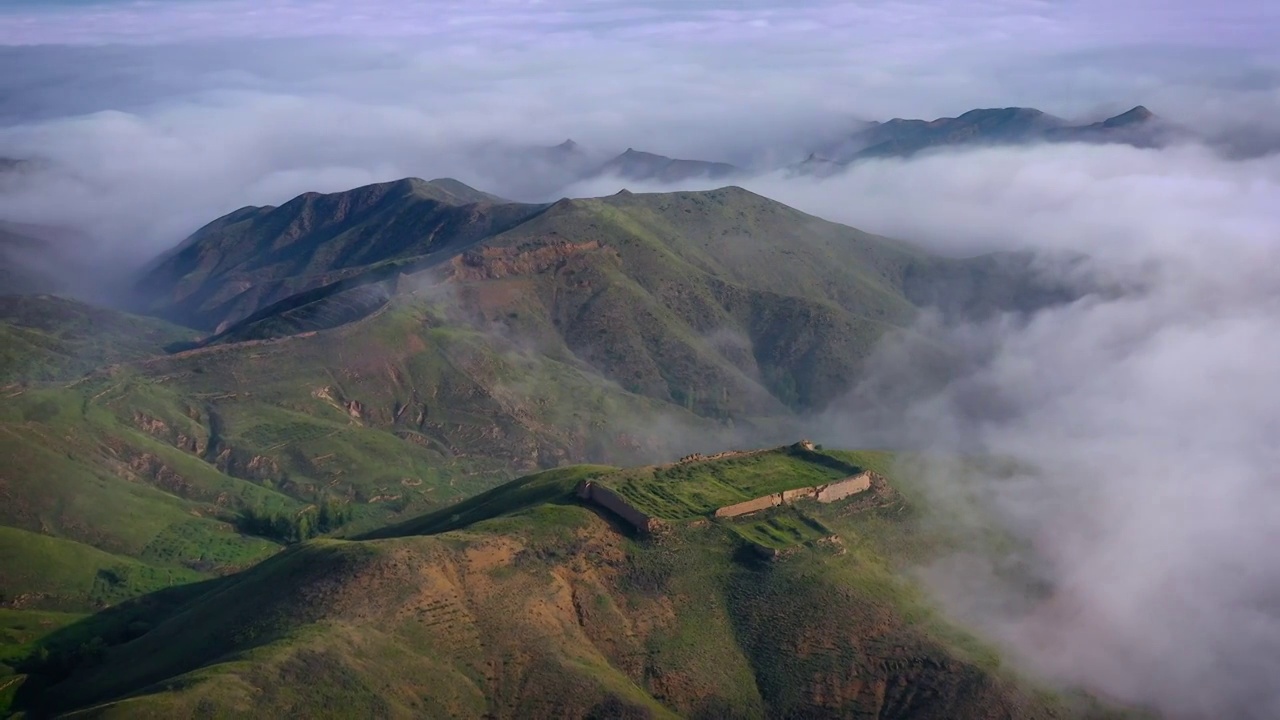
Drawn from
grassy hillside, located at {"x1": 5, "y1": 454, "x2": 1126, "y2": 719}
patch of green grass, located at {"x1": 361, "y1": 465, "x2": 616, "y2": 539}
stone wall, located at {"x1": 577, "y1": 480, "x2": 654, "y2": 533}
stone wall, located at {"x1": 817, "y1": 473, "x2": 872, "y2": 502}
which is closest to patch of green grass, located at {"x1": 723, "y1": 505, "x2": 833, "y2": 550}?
grassy hillside, located at {"x1": 5, "y1": 454, "x2": 1126, "y2": 719}

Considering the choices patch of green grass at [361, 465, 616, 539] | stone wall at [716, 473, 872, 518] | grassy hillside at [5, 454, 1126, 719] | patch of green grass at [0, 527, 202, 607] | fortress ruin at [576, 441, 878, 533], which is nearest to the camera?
grassy hillside at [5, 454, 1126, 719]

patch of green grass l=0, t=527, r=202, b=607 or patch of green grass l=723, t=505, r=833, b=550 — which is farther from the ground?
patch of green grass l=723, t=505, r=833, b=550

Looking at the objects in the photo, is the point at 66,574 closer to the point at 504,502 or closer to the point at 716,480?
the point at 504,502

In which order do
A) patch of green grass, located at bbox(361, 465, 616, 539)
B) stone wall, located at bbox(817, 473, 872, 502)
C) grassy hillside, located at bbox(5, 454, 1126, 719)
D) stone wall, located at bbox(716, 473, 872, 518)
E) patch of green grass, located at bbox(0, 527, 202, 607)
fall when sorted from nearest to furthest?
grassy hillside, located at bbox(5, 454, 1126, 719) → stone wall, located at bbox(716, 473, 872, 518) → patch of green grass, located at bbox(361, 465, 616, 539) → stone wall, located at bbox(817, 473, 872, 502) → patch of green grass, located at bbox(0, 527, 202, 607)

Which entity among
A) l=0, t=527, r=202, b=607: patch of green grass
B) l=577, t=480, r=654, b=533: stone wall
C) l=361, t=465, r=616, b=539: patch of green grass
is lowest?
l=0, t=527, r=202, b=607: patch of green grass

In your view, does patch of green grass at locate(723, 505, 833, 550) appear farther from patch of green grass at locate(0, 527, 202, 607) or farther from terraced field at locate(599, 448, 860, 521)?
patch of green grass at locate(0, 527, 202, 607)

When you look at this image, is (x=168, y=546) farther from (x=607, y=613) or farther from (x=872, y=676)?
(x=872, y=676)

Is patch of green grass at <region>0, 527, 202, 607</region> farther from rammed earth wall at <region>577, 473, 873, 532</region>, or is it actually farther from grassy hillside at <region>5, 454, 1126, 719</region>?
rammed earth wall at <region>577, 473, 873, 532</region>

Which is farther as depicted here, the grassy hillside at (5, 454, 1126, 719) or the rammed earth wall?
the rammed earth wall

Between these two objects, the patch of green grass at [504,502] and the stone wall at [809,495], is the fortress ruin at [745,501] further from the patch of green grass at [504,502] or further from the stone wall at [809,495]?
the patch of green grass at [504,502]

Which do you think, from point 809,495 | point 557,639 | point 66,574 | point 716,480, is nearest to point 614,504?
point 716,480
